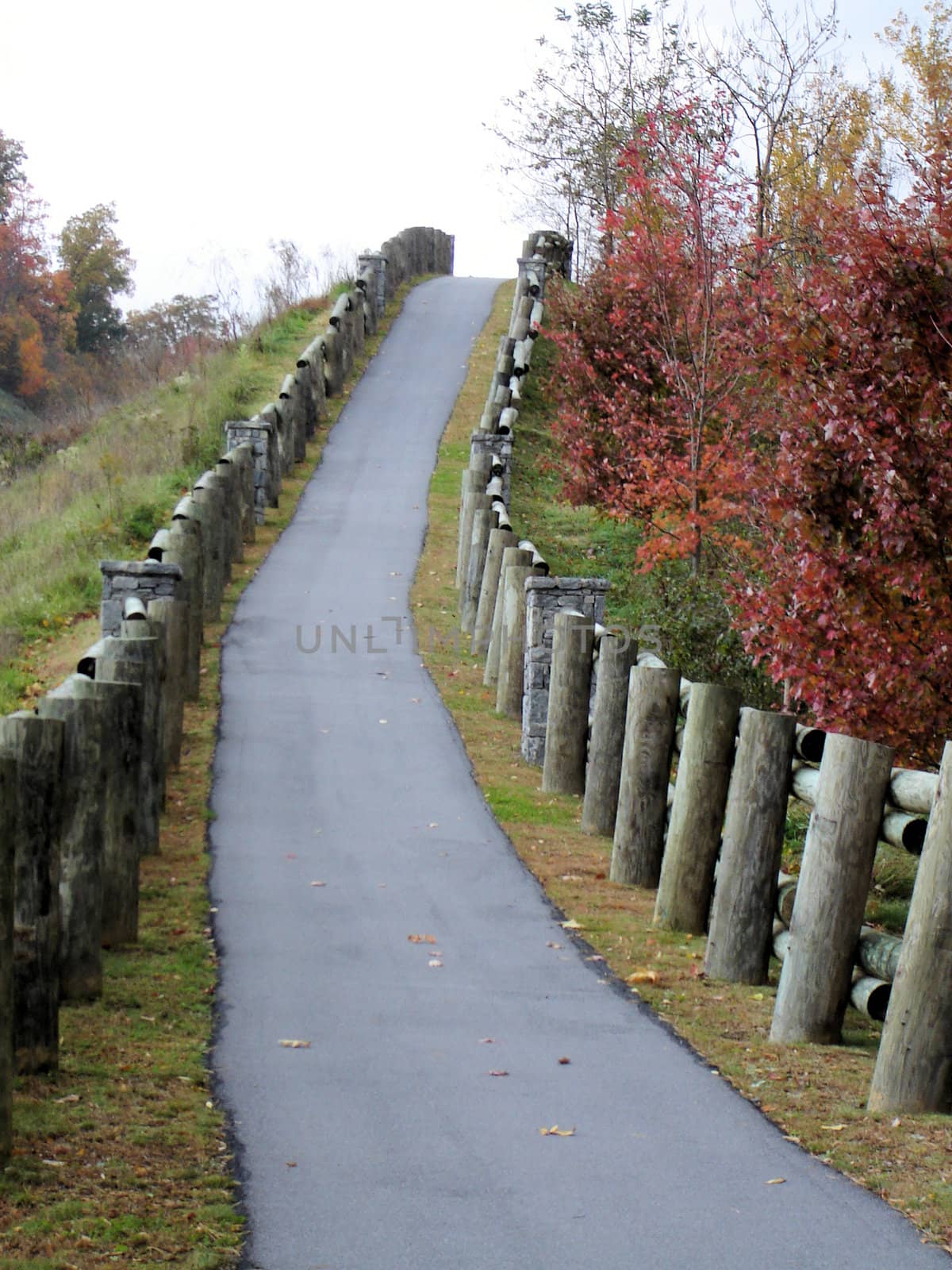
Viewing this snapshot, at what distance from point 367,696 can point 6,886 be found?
9751mm

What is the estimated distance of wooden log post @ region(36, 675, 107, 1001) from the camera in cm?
752

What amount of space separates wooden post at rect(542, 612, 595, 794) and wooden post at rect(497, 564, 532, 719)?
2.08 metres

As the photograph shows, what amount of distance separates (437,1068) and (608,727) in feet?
16.2

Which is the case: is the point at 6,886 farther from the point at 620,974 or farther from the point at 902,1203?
the point at 620,974

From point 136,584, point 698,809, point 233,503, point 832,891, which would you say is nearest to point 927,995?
point 832,891

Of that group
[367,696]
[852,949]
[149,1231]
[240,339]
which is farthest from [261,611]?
[240,339]

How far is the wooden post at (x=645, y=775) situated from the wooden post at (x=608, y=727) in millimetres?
983

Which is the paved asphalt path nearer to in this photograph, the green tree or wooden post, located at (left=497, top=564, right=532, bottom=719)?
wooden post, located at (left=497, top=564, right=532, bottom=719)

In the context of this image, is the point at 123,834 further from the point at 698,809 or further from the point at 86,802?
the point at 698,809

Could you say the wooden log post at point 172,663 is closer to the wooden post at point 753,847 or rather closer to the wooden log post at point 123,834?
the wooden log post at point 123,834

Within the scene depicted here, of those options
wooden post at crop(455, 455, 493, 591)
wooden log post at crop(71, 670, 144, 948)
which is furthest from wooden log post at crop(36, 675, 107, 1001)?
wooden post at crop(455, 455, 493, 591)

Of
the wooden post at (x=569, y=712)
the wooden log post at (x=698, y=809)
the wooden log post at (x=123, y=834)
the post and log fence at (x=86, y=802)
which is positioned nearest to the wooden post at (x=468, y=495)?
the post and log fence at (x=86, y=802)

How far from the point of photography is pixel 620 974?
27.8 ft

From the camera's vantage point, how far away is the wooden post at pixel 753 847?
26.4ft
